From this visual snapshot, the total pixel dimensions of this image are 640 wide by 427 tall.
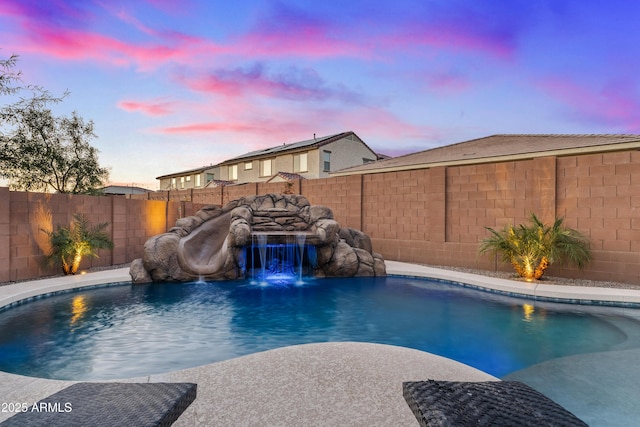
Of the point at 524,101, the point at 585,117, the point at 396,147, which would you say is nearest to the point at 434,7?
the point at 524,101

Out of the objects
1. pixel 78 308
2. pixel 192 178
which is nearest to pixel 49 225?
pixel 78 308

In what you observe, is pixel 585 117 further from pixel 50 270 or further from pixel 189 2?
pixel 50 270

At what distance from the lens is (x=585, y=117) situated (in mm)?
14531

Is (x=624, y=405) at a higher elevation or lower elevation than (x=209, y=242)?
lower

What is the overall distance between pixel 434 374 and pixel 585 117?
16.3 m

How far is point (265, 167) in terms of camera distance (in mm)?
25797

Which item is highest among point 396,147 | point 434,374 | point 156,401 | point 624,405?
point 396,147

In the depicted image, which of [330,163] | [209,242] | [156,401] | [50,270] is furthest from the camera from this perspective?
[330,163]

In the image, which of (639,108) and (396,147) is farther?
(396,147)

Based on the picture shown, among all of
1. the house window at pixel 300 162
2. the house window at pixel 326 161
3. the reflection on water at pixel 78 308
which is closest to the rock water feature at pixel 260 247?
the reflection on water at pixel 78 308

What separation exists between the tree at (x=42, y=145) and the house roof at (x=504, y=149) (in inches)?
470

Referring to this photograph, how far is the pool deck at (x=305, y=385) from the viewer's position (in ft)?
7.99

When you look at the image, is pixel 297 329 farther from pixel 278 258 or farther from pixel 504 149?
pixel 504 149

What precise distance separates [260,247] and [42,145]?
10.0 meters
